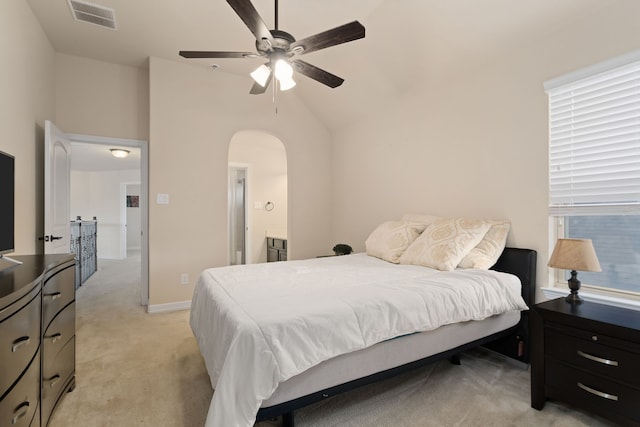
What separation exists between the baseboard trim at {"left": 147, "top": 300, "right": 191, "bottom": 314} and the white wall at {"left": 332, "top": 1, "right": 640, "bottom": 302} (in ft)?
8.21

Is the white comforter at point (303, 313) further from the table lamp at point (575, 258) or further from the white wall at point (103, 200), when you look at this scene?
the white wall at point (103, 200)

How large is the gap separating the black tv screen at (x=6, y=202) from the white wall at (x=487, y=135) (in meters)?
3.24

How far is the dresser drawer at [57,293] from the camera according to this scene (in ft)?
5.14

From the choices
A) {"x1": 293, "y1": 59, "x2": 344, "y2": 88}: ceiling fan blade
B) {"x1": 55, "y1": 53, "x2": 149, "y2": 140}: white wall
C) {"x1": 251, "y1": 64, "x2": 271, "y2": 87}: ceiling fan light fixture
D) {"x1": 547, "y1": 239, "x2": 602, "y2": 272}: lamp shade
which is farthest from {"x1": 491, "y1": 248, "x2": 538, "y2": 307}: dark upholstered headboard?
{"x1": 55, "y1": 53, "x2": 149, "y2": 140}: white wall

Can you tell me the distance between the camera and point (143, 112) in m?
3.83

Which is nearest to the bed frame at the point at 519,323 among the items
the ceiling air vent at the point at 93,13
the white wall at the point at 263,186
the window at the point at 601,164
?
the window at the point at 601,164

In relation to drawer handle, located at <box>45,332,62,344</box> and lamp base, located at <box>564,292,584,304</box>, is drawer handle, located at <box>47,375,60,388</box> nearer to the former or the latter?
drawer handle, located at <box>45,332,62,344</box>

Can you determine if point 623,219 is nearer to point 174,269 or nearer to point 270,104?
point 270,104

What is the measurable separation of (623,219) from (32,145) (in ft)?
15.3

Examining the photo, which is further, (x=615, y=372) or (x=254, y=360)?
(x=615, y=372)

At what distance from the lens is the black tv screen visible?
5.53 ft

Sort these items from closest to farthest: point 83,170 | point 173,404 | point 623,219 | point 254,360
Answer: point 254,360, point 173,404, point 623,219, point 83,170

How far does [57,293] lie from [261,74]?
190 centimetres

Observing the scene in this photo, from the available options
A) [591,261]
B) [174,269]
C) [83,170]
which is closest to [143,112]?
[174,269]
